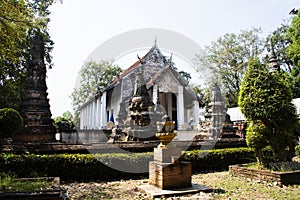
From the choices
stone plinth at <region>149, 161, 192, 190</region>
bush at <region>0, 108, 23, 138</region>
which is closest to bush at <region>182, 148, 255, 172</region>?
stone plinth at <region>149, 161, 192, 190</region>

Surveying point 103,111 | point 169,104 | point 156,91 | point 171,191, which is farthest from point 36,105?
point 169,104

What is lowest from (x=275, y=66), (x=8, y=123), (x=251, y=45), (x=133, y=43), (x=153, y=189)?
(x=153, y=189)

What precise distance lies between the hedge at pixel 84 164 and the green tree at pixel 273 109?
2.53 m

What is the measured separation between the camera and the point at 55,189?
194 inches

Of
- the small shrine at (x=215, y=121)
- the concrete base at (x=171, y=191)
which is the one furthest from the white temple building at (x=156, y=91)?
the concrete base at (x=171, y=191)

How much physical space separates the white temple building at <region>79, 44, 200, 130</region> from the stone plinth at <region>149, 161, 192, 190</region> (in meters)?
13.9

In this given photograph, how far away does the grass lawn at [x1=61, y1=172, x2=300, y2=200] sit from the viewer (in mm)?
5691

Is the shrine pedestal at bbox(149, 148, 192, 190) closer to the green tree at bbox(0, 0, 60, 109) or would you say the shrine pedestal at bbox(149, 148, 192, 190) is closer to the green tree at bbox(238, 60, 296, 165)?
the green tree at bbox(238, 60, 296, 165)

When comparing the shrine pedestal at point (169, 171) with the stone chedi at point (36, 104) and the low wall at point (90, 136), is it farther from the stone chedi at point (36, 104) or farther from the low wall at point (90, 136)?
the low wall at point (90, 136)

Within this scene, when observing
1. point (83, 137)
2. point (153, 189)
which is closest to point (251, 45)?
point (83, 137)

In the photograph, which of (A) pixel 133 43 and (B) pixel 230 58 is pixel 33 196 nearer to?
(A) pixel 133 43

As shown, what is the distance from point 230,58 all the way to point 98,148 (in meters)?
24.8

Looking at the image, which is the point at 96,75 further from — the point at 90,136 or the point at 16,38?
the point at 16,38

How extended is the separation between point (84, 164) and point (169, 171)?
10.9 feet
